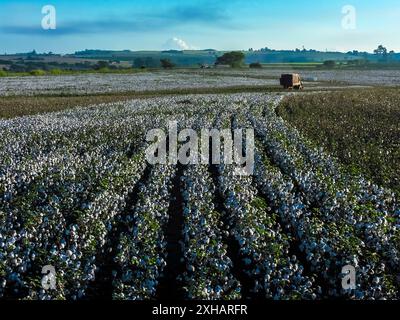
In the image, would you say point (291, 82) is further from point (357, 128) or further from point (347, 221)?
point (347, 221)

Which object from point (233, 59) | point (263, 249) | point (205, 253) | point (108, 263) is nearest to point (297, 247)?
point (263, 249)

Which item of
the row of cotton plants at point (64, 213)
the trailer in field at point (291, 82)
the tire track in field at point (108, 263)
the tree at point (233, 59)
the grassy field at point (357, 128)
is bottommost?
the tire track in field at point (108, 263)

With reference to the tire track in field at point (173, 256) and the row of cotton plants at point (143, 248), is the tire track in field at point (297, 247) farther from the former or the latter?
the row of cotton plants at point (143, 248)

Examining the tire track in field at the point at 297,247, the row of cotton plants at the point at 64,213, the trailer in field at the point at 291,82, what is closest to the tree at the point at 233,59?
the trailer in field at the point at 291,82

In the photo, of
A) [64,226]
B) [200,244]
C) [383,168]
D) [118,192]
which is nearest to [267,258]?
[200,244]

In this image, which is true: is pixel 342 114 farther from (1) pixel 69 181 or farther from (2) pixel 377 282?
(2) pixel 377 282
